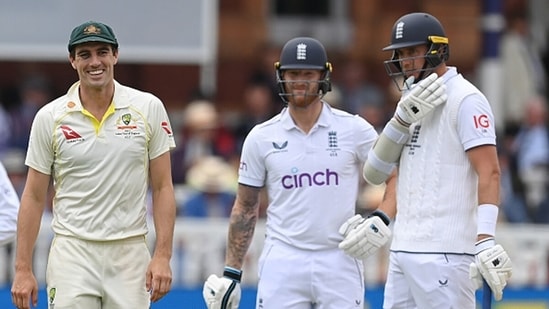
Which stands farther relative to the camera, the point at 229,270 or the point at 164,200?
the point at 229,270

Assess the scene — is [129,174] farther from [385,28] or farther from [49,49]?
[385,28]

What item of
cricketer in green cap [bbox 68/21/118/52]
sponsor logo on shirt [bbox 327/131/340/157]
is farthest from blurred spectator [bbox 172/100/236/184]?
cricketer in green cap [bbox 68/21/118/52]

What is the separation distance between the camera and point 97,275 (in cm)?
760

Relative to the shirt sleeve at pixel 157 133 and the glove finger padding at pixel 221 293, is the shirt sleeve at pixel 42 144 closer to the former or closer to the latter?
the shirt sleeve at pixel 157 133

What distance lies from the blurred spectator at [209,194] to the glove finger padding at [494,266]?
5444 mm

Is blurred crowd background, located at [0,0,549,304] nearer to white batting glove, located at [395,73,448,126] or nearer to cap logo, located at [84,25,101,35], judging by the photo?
cap logo, located at [84,25,101,35]

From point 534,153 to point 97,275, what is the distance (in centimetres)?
802

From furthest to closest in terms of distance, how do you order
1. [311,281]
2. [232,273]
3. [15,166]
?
1. [15,166]
2. [232,273]
3. [311,281]

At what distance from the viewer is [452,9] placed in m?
17.9

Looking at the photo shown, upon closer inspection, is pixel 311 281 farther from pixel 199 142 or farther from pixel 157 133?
pixel 199 142

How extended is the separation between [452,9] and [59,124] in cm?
1078

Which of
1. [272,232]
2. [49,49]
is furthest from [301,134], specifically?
[49,49]

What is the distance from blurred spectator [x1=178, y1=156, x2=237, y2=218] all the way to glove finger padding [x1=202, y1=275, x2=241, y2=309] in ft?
13.9

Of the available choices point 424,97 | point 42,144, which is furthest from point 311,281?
point 42,144
